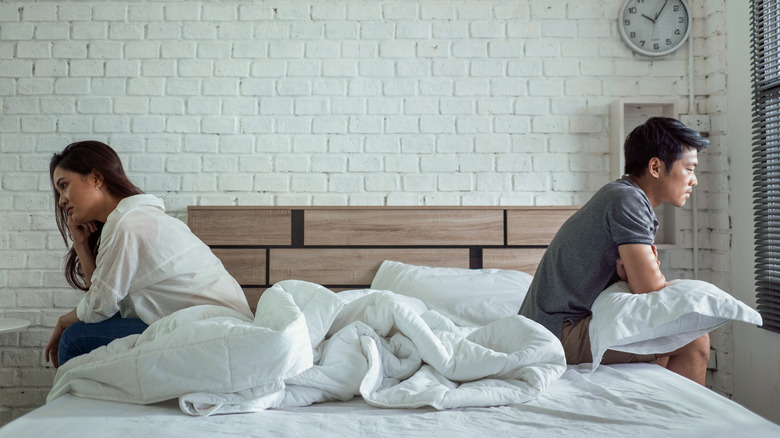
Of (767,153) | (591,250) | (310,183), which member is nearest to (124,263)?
(310,183)

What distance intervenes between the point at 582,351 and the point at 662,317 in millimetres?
300

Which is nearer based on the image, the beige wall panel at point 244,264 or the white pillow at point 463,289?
the white pillow at point 463,289

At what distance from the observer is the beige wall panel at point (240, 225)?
105 inches

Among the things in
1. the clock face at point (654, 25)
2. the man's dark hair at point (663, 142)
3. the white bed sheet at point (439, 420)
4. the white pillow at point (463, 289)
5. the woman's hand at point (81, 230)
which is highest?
the clock face at point (654, 25)

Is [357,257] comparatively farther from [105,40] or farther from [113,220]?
[105,40]

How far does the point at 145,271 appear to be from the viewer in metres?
1.88

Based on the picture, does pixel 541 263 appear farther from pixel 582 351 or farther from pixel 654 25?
pixel 654 25

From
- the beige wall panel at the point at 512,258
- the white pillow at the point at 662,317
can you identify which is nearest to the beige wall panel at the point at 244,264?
the beige wall panel at the point at 512,258

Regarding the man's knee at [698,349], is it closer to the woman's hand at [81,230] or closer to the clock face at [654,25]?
the clock face at [654,25]

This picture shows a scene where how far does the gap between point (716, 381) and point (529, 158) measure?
139 cm

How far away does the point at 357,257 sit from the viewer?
270cm

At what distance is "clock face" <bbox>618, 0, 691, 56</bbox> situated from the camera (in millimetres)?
2893

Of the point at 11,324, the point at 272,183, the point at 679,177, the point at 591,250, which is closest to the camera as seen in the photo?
the point at 591,250

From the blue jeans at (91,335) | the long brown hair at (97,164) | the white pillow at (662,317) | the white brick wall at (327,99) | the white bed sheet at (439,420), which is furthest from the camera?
the white brick wall at (327,99)
